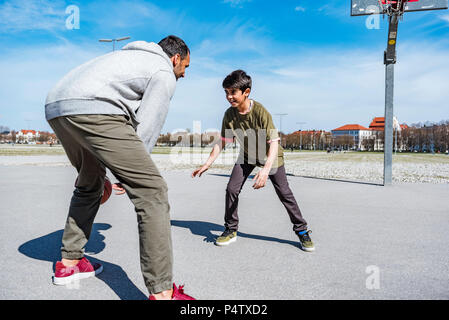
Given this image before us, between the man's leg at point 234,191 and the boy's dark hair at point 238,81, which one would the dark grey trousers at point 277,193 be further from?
the boy's dark hair at point 238,81

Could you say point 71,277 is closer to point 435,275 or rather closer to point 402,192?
point 435,275

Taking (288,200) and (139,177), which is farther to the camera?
(288,200)

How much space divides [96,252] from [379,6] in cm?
915

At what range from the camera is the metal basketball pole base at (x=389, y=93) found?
8.55 m

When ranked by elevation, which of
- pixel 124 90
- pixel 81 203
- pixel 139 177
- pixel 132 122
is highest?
pixel 124 90

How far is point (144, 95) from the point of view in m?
1.99

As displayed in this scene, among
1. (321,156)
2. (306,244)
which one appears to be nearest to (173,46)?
(306,244)

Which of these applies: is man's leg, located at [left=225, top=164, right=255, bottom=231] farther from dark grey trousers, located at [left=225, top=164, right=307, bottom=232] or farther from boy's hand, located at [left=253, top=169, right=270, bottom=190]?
boy's hand, located at [left=253, top=169, right=270, bottom=190]

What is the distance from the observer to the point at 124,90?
6.51 ft

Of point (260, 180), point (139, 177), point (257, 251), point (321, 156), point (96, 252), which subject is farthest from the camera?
point (321, 156)

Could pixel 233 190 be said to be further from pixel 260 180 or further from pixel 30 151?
pixel 30 151

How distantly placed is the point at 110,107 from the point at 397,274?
2.40 meters

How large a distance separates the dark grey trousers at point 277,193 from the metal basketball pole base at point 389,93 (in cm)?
613
